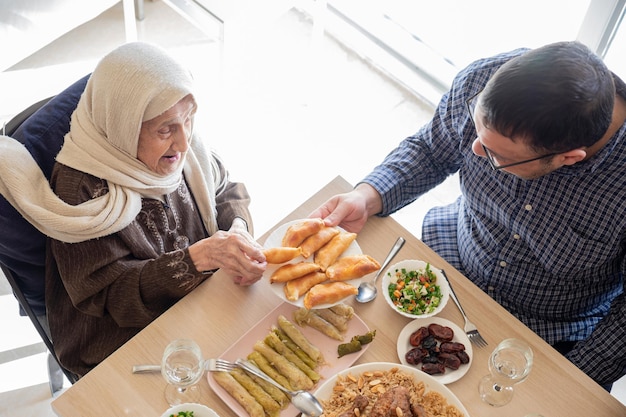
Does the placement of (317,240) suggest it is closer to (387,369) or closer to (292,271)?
(292,271)

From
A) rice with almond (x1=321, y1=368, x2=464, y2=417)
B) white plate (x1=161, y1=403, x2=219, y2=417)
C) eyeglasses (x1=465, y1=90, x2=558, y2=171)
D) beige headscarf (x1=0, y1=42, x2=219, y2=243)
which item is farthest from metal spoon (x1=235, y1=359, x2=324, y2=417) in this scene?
eyeglasses (x1=465, y1=90, x2=558, y2=171)

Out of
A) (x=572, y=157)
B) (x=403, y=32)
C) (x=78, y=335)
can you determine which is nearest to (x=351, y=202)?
(x=572, y=157)

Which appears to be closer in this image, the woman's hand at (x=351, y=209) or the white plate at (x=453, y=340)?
the white plate at (x=453, y=340)

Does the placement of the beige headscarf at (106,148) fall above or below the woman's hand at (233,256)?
above

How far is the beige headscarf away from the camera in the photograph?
5.49ft

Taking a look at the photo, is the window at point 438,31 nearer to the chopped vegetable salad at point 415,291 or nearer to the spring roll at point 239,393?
the chopped vegetable salad at point 415,291

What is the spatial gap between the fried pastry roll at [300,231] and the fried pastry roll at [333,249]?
52 mm

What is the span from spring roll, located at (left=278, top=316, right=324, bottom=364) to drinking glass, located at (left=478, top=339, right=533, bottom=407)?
1.31ft

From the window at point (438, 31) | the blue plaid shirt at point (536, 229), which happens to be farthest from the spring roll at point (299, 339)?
the window at point (438, 31)

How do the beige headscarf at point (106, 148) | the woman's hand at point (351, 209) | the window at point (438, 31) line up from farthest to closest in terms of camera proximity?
the window at point (438, 31), the woman's hand at point (351, 209), the beige headscarf at point (106, 148)

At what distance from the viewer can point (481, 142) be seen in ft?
5.80

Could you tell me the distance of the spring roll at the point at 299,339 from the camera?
1.66m

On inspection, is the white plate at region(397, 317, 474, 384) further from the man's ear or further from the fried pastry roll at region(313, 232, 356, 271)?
the man's ear

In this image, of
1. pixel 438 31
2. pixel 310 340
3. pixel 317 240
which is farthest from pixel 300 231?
pixel 438 31
